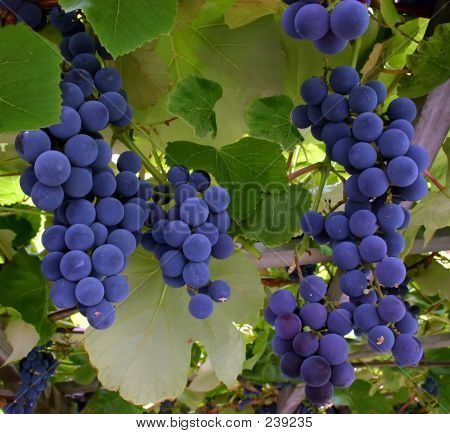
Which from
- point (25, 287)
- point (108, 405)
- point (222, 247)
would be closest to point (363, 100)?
point (222, 247)

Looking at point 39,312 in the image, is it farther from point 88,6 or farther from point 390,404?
point 390,404

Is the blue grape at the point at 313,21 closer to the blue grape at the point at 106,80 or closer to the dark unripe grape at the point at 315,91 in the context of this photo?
the dark unripe grape at the point at 315,91

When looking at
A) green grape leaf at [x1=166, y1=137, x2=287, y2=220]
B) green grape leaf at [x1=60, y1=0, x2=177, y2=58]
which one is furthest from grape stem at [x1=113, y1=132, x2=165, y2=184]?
green grape leaf at [x1=60, y1=0, x2=177, y2=58]

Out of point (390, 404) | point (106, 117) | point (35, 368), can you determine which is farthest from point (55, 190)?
point (390, 404)

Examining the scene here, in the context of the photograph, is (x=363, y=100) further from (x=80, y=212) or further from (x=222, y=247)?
(x=80, y=212)

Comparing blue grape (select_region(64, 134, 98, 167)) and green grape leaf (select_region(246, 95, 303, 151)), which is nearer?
blue grape (select_region(64, 134, 98, 167))

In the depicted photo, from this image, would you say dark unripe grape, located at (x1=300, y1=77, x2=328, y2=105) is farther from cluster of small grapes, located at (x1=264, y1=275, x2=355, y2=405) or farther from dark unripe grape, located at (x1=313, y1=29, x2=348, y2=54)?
cluster of small grapes, located at (x1=264, y1=275, x2=355, y2=405)

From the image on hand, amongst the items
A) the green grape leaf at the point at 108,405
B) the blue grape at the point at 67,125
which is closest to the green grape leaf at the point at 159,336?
the blue grape at the point at 67,125
